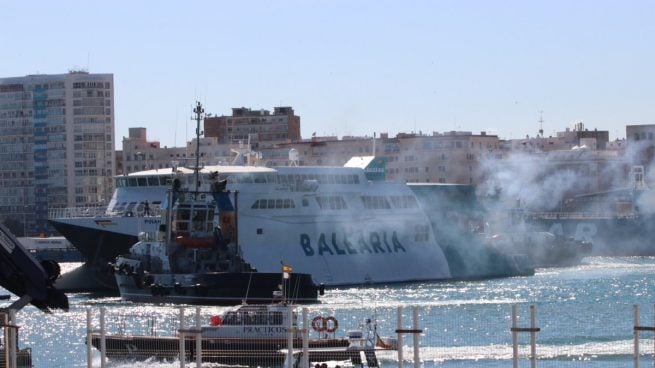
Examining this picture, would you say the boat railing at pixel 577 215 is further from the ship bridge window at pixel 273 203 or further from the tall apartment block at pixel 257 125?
the tall apartment block at pixel 257 125

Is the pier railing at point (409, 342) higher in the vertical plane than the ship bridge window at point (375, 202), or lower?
lower

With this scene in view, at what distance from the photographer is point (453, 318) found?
2019 inches

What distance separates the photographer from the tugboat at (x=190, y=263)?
→ 57500 mm

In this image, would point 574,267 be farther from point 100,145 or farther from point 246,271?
point 100,145

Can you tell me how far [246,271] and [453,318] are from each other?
11507 mm

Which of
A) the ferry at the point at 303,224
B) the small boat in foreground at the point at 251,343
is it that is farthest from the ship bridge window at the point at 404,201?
the small boat in foreground at the point at 251,343

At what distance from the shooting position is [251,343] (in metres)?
31.4

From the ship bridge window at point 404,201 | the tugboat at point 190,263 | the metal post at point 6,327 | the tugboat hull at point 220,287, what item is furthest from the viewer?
the ship bridge window at point 404,201

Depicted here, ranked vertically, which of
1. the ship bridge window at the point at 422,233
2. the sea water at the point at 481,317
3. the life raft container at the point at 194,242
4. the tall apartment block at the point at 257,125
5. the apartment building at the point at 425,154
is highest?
the tall apartment block at the point at 257,125

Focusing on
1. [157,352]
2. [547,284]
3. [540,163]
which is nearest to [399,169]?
[540,163]

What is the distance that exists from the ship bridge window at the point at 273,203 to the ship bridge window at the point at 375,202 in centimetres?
570

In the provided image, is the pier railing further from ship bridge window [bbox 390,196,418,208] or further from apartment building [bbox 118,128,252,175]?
apartment building [bbox 118,128,252,175]

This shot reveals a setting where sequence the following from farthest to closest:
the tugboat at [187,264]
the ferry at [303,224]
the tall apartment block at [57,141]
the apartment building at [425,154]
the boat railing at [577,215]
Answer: the tall apartment block at [57,141] → the apartment building at [425,154] → the boat railing at [577,215] → the ferry at [303,224] → the tugboat at [187,264]

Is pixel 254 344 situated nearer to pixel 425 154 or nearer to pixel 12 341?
pixel 12 341
